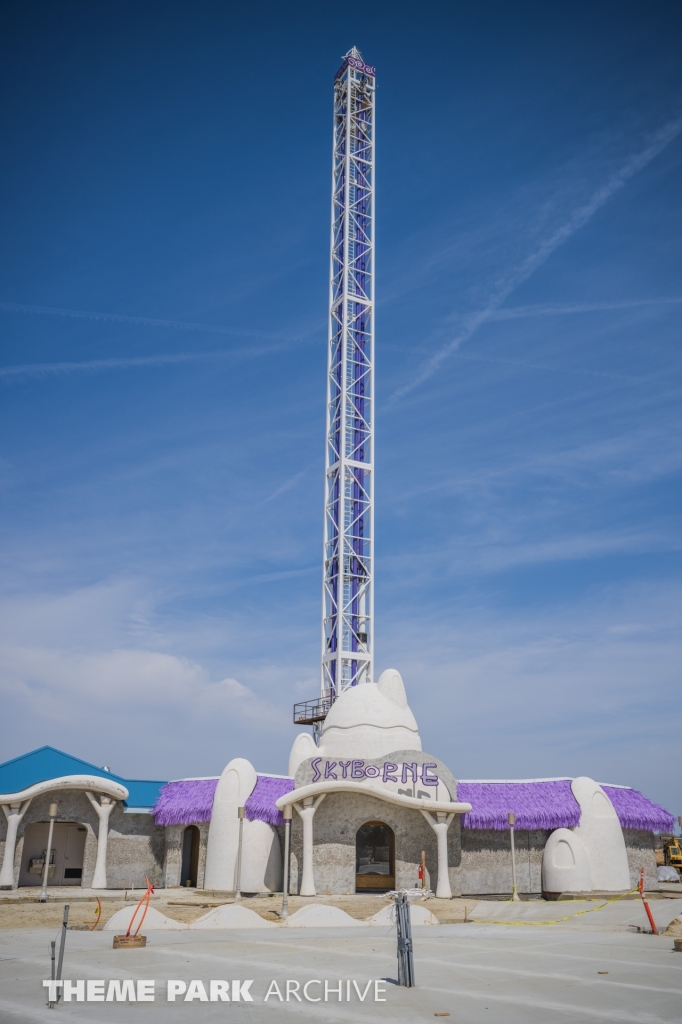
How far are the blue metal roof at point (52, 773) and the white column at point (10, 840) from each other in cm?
97

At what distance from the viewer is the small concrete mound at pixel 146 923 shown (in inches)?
666

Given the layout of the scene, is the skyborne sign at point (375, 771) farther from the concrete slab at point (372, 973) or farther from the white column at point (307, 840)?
the concrete slab at point (372, 973)

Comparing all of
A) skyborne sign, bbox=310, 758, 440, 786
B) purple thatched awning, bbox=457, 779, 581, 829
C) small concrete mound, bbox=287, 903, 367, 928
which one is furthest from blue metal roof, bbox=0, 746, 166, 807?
small concrete mound, bbox=287, 903, 367, 928

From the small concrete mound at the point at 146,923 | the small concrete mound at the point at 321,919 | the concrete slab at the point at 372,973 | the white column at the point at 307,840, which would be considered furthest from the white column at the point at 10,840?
the small concrete mound at the point at 321,919

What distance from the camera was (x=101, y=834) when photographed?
3212cm

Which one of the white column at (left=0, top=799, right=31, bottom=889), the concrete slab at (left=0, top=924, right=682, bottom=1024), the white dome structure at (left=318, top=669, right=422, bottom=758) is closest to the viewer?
the concrete slab at (left=0, top=924, right=682, bottom=1024)

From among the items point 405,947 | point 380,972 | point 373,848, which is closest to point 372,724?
point 373,848

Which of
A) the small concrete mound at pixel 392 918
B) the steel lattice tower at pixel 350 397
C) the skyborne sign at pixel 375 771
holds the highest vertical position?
the steel lattice tower at pixel 350 397

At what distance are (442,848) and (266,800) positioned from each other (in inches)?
262

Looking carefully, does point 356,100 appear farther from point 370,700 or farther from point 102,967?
point 102,967

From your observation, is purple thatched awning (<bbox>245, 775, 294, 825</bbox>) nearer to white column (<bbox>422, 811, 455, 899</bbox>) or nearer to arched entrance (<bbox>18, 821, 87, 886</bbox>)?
white column (<bbox>422, 811, 455, 899</bbox>)

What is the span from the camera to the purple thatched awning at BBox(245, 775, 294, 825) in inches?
1184

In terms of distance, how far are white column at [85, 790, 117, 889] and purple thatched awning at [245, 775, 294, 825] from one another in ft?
20.2

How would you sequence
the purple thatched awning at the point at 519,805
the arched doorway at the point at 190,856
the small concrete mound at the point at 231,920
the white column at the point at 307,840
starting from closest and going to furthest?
the small concrete mound at the point at 231,920 < the white column at the point at 307,840 < the purple thatched awning at the point at 519,805 < the arched doorway at the point at 190,856
